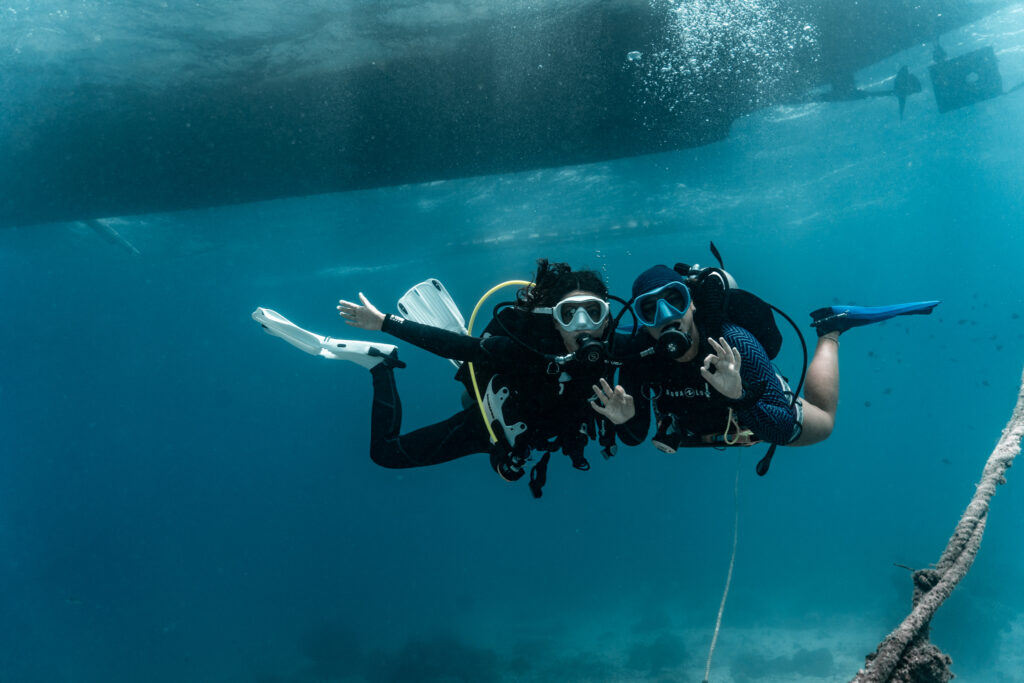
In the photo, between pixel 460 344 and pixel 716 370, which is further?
pixel 460 344

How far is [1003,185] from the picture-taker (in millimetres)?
28094

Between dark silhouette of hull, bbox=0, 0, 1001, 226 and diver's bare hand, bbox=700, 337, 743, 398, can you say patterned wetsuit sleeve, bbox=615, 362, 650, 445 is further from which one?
dark silhouette of hull, bbox=0, 0, 1001, 226

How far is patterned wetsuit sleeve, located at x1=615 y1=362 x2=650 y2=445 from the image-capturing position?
4.56m

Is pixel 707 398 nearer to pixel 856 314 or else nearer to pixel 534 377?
pixel 534 377

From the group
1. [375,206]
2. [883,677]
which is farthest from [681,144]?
[883,677]

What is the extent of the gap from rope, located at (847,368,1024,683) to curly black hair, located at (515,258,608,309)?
2.64 metres

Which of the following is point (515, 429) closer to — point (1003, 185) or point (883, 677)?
point (883, 677)

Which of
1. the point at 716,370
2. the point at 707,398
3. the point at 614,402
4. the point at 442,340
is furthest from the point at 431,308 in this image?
the point at 716,370

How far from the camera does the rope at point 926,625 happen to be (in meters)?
2.42

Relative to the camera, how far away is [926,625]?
2.54m

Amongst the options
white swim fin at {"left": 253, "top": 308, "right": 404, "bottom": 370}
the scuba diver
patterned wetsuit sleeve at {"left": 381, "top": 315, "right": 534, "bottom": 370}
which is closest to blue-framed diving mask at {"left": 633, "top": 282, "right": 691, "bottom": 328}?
the scuba diver

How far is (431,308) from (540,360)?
5.41 ft

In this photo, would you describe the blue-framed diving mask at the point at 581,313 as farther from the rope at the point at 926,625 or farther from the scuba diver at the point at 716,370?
the rope at the point at 926,625

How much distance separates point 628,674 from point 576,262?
21596 millimetres
